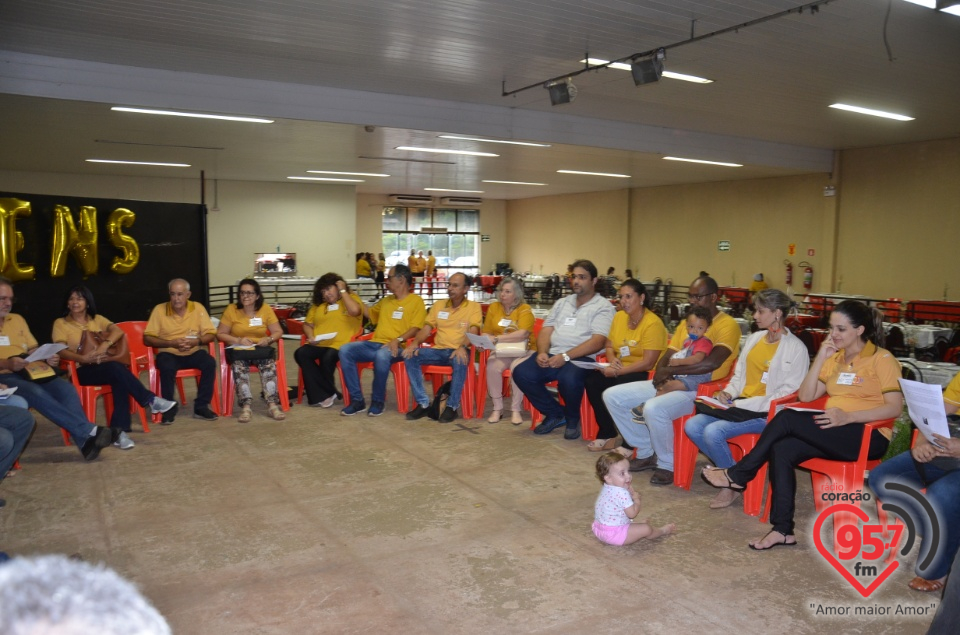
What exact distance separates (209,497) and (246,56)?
171 inches

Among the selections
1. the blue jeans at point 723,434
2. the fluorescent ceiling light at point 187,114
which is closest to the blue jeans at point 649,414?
the blue jeans at point 723,434

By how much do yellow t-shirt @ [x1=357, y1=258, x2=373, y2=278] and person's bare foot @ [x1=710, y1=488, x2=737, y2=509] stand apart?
15676 millimetres

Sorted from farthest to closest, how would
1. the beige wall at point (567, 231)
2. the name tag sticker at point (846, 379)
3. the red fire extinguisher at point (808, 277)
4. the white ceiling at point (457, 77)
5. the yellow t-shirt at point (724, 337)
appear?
the beige wall at point (567, 231)
the red fire extinguisher at point (808, 277)
the white ceiling at point (457, 77)
the yellow t-shirt at point (724, 337)
the name tag sticker at point (846, 379)

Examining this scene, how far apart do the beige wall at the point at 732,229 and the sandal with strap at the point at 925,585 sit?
11626 millimetres

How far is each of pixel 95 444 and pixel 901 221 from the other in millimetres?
12443

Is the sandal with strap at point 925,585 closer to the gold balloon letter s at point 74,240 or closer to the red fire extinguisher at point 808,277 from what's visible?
the gold balloon letter s at point 74,240

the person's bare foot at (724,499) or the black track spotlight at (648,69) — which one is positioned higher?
the black track spotlight at (648,69)

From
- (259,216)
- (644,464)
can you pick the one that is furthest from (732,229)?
(644,464)

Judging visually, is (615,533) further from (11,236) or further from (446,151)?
(446,151)

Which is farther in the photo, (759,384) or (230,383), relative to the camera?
(230,383)

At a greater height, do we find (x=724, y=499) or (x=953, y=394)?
(x=953, y=394)

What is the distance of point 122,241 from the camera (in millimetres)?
8211

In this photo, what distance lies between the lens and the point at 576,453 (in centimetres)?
529

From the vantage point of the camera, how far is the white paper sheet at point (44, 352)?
4973mm
